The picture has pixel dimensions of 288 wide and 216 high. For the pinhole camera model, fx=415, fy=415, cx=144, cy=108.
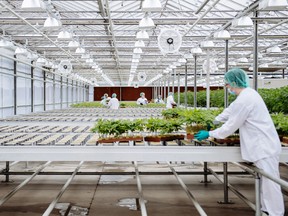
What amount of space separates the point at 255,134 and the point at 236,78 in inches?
25.1

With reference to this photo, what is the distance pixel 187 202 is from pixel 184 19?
6.86 m

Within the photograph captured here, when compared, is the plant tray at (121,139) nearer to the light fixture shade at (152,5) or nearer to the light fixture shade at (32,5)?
the light fixture shade at (152,5)

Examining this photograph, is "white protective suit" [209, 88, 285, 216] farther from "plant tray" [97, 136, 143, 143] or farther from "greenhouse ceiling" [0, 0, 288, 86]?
"greenhouse ceiling" [0, 0, 288, 86]

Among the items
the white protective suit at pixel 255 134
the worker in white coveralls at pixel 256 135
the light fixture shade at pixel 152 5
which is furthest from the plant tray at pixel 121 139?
the light fixture shade at pixel 152 5

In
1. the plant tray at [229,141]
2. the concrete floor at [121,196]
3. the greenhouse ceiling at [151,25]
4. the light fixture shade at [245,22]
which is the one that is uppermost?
the greenhouse ceiling at [151,25]

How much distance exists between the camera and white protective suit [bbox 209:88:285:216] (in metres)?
4.08

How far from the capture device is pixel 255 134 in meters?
4.13

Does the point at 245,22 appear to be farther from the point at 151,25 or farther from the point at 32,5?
the point at 32,5

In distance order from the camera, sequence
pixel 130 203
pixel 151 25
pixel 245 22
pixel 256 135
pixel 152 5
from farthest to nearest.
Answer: pixel 151 25 → pixel 245 22 → pixel 152 5 → pixel 130 203 → pixel 256 135

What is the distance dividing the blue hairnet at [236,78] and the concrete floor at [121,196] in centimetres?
212

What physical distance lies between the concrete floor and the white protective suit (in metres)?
1.77

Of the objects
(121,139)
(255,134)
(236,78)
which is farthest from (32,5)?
(255,134)

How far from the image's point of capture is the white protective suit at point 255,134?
4.08 metres

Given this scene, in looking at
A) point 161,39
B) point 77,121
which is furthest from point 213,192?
point 161,39
